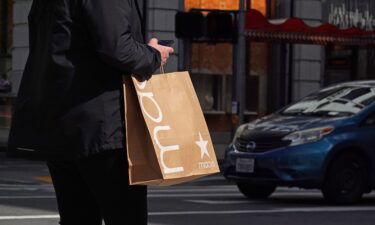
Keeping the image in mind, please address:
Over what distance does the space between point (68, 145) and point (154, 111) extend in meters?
0.33

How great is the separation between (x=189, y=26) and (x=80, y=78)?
1424 cm

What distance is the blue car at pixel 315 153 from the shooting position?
11672mm

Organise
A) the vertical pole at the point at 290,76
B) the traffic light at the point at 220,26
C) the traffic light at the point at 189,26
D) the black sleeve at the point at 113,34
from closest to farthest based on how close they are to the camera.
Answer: the black sleeve at the point at 113,34, the traffic light at the point at 189,26, the traffic light at the point at 220,26, the vertical pole at the point at 290,76

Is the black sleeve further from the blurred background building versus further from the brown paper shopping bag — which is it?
the blurred background building

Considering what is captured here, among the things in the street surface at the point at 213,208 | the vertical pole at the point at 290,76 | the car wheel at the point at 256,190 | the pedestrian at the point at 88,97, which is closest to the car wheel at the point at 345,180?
the street surface at the point at 213,208

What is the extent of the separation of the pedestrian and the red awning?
17.6m

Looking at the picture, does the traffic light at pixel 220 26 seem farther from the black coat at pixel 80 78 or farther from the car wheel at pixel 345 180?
the black coat at pixel 80 78

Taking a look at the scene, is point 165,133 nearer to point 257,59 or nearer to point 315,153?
point 315,153

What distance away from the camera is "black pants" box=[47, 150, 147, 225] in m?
3.49

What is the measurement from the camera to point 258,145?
12.1 m

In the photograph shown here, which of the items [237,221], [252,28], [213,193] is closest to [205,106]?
[252,28]

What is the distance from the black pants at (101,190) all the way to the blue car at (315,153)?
8.07m

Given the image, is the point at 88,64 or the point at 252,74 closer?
the point at 88,64

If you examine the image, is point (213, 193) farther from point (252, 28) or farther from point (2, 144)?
point (2, 144)
